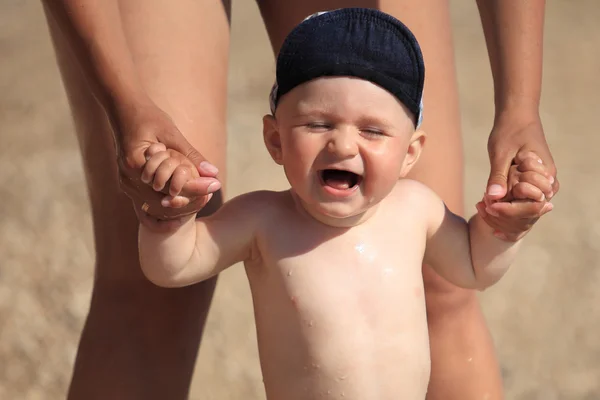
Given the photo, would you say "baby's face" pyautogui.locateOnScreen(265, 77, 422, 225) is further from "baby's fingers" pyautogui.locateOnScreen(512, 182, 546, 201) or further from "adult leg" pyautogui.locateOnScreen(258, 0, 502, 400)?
"adult leg" pyautogui.locateOnScreen(258, 0, 502, 400)

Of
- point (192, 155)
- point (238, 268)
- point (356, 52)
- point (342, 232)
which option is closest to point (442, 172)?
point (342, 232)

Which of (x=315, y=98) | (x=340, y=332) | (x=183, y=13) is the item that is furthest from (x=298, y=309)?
(x=183, y=13)

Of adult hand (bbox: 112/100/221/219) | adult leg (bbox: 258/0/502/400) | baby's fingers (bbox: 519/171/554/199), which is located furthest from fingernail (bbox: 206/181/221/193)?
adult leg (bbox: 258/0/502/400)

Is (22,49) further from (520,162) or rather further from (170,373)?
(520,162)

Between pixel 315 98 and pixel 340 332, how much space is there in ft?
1.08

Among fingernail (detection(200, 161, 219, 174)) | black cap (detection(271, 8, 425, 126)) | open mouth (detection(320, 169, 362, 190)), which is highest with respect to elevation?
black cap (detection(271, 8, 425, 126))

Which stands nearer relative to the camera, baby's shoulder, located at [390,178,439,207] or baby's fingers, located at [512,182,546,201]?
baby's fingers, located at [512,182,546,201]

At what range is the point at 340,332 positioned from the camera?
126cm

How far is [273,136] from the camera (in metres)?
1.28

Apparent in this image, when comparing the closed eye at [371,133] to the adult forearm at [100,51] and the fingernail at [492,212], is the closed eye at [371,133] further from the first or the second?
the adult forearm at [100,51]

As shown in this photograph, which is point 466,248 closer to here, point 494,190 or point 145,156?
point 494,190

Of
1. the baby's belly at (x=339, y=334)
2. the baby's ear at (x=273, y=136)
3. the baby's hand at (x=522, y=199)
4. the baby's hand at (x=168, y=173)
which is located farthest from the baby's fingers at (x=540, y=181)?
the baby's hand at (x=168, y=173)

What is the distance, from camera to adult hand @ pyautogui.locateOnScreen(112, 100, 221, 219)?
1107mm

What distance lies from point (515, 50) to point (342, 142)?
0.41m
